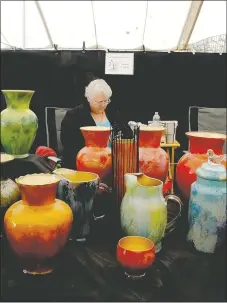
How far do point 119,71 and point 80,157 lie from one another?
6.74ft

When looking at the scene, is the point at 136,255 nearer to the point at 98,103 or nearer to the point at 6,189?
the point at 6,189

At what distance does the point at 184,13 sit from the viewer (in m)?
3.69

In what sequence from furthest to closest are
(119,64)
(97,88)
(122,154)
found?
(119,64) < (97,88) < (122,154)

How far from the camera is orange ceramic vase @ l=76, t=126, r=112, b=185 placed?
1.04 m

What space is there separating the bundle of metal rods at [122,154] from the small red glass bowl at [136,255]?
0.66 ft

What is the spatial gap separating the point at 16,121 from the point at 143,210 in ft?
1.32

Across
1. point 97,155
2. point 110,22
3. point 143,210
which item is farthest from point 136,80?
point 143,210

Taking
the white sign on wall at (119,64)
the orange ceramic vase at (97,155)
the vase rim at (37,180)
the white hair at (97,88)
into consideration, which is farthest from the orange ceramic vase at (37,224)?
the white sign on wall at (119,64)

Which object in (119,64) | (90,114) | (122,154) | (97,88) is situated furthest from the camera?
(119,64)

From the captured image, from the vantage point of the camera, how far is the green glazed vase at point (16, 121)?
90cm

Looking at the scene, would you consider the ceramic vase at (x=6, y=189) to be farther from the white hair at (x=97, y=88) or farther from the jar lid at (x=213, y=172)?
the white hair at (x=97, y=88)

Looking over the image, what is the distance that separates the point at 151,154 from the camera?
1018 mm

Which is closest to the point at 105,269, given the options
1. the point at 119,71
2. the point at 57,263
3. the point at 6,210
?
the point at 57,263

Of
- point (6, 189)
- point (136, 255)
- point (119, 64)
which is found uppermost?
point (119, 64)
